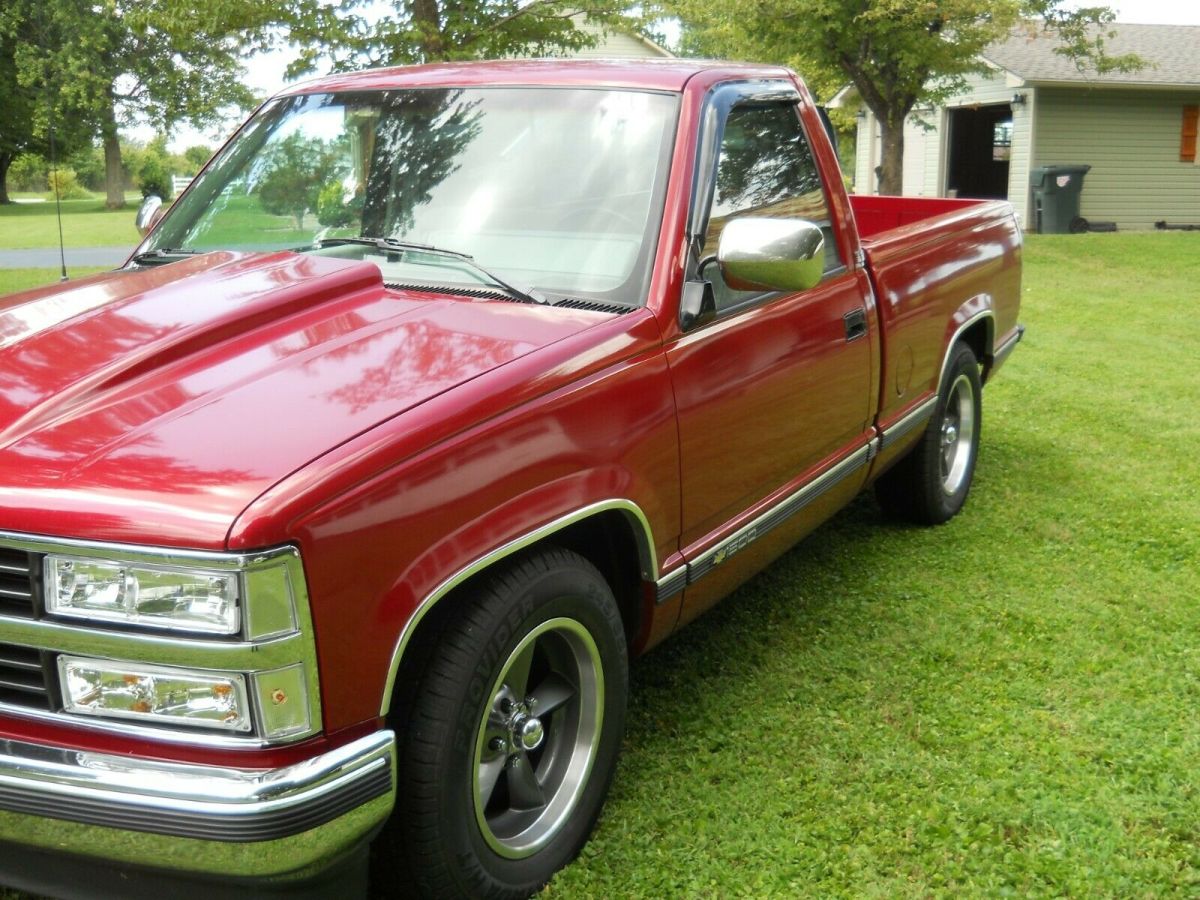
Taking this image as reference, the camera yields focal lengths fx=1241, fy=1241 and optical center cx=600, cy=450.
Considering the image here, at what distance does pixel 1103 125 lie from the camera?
25406mm

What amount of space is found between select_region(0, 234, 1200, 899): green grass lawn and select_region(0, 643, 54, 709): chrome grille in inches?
50.0

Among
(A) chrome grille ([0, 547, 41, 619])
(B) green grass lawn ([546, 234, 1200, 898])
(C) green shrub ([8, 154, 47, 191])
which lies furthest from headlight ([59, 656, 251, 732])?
(C) green shrub ([8, 154, 47, 191])

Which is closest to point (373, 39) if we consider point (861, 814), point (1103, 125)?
point (861, 814)

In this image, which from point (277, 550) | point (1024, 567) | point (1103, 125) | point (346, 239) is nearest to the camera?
point (277, 550)

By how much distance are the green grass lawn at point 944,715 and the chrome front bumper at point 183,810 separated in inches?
35.5

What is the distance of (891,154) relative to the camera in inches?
816

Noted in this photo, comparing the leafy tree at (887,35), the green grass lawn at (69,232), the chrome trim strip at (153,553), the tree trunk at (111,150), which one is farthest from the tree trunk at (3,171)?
the chrome trim strip at (153,553)

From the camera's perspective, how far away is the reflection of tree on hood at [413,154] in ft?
11.6

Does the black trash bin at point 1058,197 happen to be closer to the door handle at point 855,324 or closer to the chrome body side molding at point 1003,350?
the chrome body side molding at point 1003,350

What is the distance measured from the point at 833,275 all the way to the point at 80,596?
2.78 m

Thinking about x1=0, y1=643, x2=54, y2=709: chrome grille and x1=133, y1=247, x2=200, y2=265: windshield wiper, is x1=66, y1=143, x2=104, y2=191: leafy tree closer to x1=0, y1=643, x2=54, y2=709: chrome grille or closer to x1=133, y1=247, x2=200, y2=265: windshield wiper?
x1=133, y1=247, x2=200, y2=265: windshield wiper

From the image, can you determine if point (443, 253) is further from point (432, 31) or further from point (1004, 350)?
point (432, 31)

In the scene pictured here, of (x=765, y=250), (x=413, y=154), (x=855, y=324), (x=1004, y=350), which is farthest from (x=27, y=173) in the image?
(x=765, y=250)

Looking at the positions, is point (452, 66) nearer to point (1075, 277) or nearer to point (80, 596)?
point (80, 596)
